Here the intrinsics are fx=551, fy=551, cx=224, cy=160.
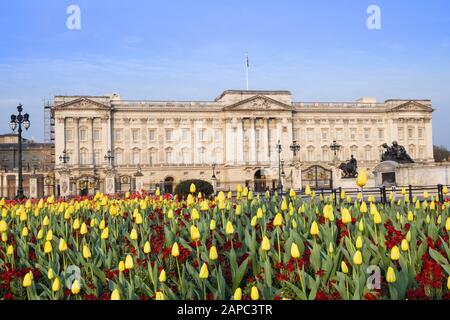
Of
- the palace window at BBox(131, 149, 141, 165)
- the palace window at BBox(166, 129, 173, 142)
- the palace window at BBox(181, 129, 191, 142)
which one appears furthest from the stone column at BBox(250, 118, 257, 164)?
the palace window at BBox(131, 149, 141, 165)

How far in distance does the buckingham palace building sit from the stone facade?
17.1ft

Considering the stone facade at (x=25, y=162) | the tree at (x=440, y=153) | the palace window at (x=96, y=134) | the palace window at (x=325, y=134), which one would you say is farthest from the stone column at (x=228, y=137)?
the tree at (x=440, y=153)

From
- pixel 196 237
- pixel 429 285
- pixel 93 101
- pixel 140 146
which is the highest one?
pixel 93 101

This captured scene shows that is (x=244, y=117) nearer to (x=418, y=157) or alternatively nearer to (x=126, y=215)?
(x=418, y=157)

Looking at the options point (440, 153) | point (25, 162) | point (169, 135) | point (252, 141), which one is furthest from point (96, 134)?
point (440, 153)

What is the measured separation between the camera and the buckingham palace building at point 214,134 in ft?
249

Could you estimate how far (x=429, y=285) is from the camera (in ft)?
16.8

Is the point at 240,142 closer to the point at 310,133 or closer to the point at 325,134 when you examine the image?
the point at 310,133

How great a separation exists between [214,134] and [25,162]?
107 feet

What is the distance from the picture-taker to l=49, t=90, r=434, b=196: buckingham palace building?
2985 inches

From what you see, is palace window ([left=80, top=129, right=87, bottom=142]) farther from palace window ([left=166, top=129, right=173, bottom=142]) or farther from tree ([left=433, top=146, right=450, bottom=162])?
tree ([left=433, top=146, right=450, bottom=162])
